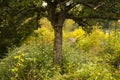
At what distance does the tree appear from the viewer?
12773 mm

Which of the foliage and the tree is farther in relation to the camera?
the tree

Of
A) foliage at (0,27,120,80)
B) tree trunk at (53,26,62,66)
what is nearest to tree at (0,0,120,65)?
tree trunk at (53,26,62,66)

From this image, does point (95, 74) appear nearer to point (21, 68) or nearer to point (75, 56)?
point (21, 68)

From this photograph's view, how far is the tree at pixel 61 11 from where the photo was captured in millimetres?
12773

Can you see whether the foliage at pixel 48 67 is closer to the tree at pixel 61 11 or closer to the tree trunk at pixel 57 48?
the tree trunk at pixel 57 48

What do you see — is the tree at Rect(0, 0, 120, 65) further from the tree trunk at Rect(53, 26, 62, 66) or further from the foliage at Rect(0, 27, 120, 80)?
the foliage at Rect(0, 27, 120, 80)

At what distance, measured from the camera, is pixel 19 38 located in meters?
23.7

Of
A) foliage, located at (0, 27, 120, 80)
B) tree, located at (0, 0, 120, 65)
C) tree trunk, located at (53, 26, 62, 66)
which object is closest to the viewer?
foliage, located at (0, 27, 120, 80)

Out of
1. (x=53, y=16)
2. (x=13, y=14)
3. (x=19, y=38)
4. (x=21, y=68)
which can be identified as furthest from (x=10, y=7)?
(x=19, y=38)

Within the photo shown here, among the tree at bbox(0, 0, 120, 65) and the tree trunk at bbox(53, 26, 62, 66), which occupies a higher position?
the tree at bbox(0, 0, 120, 65)

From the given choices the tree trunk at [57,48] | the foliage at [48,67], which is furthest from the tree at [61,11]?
the foliage at [48,67]

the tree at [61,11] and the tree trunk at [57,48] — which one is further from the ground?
the tree at [61,11]

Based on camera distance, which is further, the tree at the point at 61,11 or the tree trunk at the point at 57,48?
A: the tree trunk at the point at 57,48

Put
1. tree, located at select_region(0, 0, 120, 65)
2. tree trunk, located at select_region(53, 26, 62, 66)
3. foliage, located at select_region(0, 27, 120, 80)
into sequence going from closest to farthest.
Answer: foliage, located at select_region(0, 27, 120, 80)
tree, located at select_region(0, 0, 120, 65)
tree trunk, located at select_region(53, 26, 62, 66)
